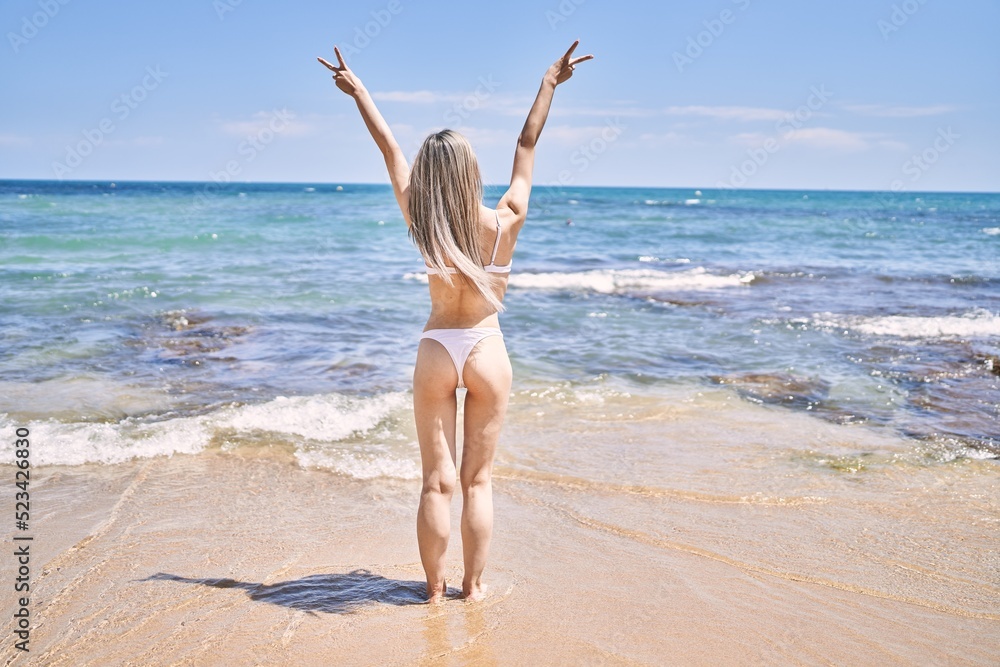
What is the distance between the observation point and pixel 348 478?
17.4 ft

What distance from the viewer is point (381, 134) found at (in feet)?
11.1

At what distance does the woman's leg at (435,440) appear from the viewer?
3.31 m

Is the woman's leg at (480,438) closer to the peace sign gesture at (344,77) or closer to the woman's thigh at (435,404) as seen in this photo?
the woman's thigh at (435,404)

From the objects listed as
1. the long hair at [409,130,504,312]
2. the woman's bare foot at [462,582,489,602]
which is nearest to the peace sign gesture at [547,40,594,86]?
the long hair at [409,130,504,312]

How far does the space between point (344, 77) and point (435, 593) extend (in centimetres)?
248

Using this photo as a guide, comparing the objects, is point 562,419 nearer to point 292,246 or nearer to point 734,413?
point 734,413

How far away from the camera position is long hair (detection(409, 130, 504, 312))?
10.2 feet

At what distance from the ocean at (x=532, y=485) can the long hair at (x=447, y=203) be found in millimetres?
1476

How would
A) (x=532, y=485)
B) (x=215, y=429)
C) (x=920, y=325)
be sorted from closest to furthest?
(x=532, y=485), (x=215, y=429), (x=920, y=325)

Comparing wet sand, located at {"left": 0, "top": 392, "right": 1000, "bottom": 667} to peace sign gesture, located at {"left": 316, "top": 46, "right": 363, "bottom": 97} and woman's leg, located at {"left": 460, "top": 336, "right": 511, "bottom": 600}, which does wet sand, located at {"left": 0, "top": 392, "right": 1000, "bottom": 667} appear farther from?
peace sign gesture, located at {"left": 316, "top": 46, "right": 363, "bottom": 97}

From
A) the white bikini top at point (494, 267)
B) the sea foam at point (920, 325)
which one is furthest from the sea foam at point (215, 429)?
the sea foam at point (920, 325)

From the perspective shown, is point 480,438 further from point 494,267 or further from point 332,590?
point 332,590

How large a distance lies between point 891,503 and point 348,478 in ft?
12.3

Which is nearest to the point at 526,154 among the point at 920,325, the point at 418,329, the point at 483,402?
the point at 483,402
